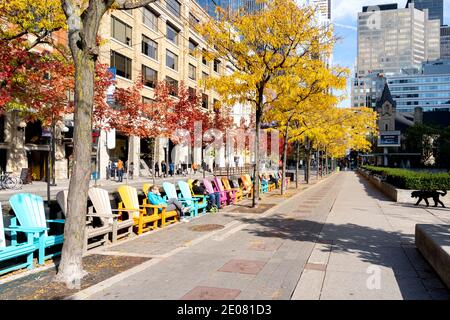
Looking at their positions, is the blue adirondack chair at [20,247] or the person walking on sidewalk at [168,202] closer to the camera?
the blue adirondack chair at [20,247]

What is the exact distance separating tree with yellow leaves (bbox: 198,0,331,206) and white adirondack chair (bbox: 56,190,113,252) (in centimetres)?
772

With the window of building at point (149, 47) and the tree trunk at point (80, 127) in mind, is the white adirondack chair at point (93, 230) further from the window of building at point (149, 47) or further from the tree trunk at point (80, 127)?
the window of building at point (149, 47)

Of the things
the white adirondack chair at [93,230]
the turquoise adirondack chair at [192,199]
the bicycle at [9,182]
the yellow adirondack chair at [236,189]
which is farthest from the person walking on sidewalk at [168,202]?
the bicycle at [9,182]

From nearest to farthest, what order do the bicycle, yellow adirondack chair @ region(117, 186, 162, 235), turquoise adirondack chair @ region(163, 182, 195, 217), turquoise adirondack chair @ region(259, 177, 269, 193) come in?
yellow adirondack chair @ region(117, 186, 162, 235), turquoise adirondack chair @ region(163, 182, 195, 217), the bicycle, turquoise adirondack chair @ region(259, 177, 269, 193)

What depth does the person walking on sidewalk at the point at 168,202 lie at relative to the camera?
448 inches

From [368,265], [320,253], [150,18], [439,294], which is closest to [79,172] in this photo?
[320,253]

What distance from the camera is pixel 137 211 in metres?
10.4

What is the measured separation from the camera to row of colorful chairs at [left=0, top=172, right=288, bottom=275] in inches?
273

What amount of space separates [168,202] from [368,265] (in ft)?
21.5

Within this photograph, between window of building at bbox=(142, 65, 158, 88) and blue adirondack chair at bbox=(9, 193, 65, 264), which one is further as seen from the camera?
window of building at bbox=(142, 65, 158, 88)

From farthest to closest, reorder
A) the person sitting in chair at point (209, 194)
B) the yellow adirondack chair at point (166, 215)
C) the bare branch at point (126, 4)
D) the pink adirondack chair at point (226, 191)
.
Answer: the pink adirondack chair at point (226, 191) → the person sitting in chair at point (209, 194) → the yellow adirondack chair at point (166, 215) → the bare branch at point (126, 4)

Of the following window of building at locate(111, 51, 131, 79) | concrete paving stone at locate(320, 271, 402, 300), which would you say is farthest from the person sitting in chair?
window of building at locate(111, 51, 131, 79)

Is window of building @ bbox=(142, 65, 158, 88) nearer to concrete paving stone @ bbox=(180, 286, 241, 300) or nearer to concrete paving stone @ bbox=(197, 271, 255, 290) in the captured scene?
concrete paving stone @ bbox=(197, 271, 255, 290)

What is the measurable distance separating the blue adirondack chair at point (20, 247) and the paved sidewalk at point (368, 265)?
4.42 meters
